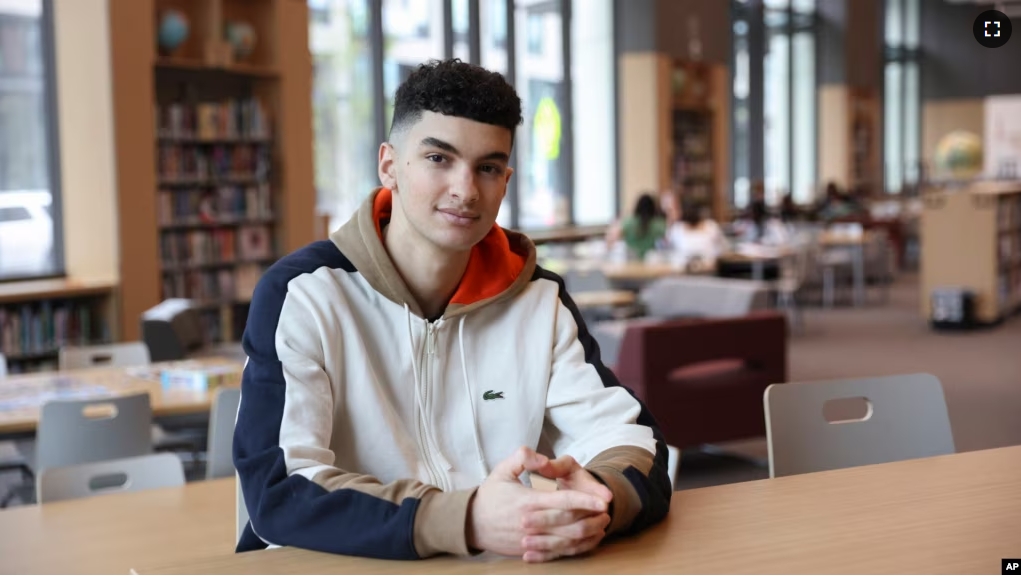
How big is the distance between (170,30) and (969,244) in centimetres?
719

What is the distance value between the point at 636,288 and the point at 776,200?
907 cm

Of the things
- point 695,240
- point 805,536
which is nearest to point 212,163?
point 695,240

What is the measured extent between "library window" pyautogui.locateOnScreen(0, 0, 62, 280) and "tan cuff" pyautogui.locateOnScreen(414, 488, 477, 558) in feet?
22.8

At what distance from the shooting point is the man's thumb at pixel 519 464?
1491 millimetres

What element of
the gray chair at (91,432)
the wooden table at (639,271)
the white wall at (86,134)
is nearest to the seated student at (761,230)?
the wooden table at (639,271)

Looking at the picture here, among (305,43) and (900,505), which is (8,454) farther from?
(900,505)

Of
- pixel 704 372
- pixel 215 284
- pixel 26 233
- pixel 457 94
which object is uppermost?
pixel 457 94

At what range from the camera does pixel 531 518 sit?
1.42m

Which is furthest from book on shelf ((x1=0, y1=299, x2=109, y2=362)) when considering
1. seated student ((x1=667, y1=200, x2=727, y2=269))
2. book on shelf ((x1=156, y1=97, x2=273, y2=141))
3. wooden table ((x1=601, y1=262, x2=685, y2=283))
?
seated student ((x1=667, y1=200, x2=727, y2=269))

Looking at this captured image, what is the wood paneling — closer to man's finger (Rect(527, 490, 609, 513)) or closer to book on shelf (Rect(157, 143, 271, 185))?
book on shelf (Rect(157, 143, 271, 185))

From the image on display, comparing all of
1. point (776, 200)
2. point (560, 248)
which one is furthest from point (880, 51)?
point (560, 248)

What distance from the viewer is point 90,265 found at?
25.5 ft

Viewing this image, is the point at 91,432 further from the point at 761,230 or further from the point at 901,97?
the point at 901,97

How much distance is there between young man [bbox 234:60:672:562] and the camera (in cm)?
155
